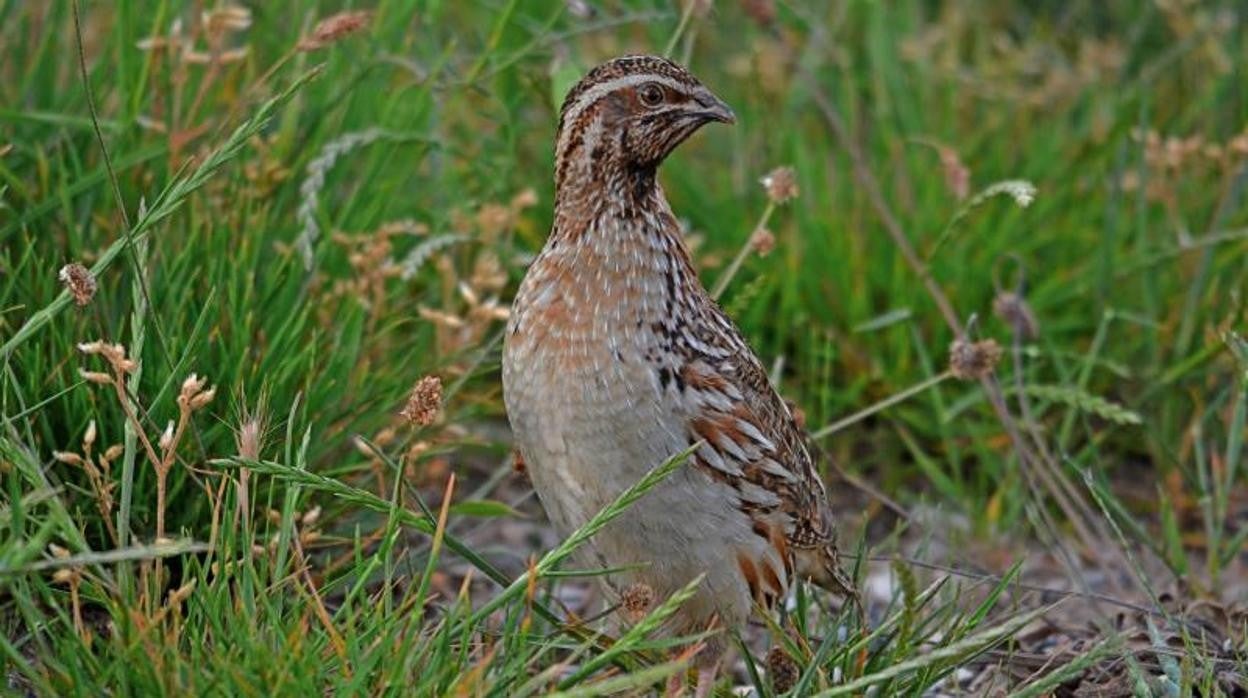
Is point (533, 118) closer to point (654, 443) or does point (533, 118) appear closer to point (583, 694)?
point (654, 443)

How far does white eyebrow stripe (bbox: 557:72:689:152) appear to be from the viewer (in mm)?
4289

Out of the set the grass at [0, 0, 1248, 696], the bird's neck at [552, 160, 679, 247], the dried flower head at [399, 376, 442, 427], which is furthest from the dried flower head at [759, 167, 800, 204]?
the dried flower head at [399, 376, 442, 427]

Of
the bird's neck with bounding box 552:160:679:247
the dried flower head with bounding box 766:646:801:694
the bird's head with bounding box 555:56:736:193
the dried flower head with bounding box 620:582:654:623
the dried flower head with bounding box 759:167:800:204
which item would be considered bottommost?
the dried flower head with bounding box 766:646:801:694

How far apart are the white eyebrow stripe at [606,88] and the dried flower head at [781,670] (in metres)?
1.16

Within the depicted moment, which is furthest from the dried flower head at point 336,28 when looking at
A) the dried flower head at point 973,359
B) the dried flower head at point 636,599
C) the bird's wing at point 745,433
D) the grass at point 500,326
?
the dried flower head at point 973,359

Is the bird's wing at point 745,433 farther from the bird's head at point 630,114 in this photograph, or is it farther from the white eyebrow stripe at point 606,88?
the white eyebrow stripe at point 606,88

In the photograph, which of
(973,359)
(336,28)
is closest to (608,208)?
(336,28)

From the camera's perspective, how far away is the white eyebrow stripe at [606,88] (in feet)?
14.1

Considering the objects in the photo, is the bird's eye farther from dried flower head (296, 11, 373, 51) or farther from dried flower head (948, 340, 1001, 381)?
dried flower head (948, 340, 1001, 381)

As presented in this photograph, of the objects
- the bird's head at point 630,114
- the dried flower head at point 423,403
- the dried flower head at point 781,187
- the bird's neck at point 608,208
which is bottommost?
the dried flower head at point 423,403

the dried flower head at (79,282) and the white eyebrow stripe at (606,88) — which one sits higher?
the white eyebrow stripe at (606,88)

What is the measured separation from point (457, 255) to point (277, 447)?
5.08 feet

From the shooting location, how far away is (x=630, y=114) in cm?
A: 430

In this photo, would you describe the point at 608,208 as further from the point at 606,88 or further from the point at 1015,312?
the point at 1015,312
